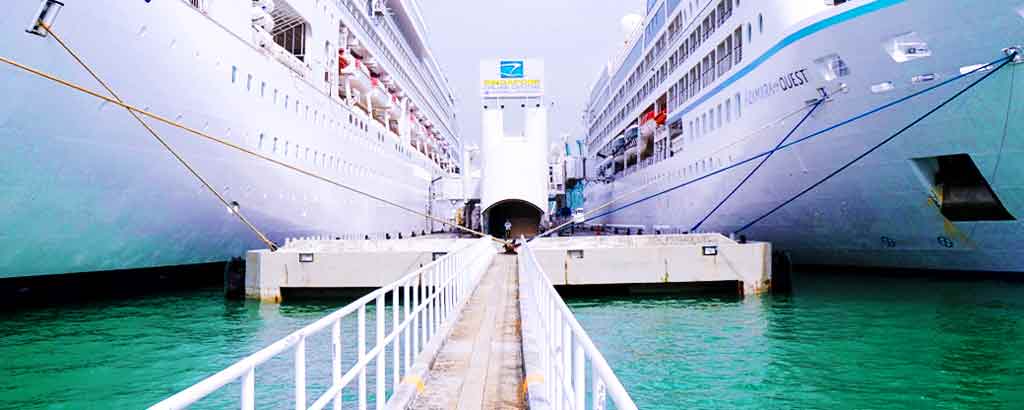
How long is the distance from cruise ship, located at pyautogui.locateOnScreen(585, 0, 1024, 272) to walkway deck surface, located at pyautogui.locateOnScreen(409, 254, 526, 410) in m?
9.51

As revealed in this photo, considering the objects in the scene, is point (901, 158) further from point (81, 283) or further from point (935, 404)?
point (81, 283)

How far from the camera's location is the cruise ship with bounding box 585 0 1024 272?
44.3 ft

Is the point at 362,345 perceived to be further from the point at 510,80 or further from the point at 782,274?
the point at 510,80

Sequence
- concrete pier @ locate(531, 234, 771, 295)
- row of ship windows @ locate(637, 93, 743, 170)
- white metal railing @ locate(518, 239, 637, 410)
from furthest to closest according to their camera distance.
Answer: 1. row of ship windows @ locate(637, 93, 743, 170)
2. concrete pier @ locate(531, 234, 771, 295)
3. white metal railing @ locate(518, 239, 637, 410)

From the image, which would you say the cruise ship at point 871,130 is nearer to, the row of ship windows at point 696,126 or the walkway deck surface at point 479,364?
the row of ship windows at point 696,126

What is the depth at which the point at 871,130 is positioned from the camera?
15.7 meters

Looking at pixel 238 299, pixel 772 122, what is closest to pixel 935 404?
pixel 772 122

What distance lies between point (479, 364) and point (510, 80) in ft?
107

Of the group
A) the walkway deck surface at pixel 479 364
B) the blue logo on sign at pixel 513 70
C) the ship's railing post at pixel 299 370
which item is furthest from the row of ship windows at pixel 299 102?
the ship's railing post at pixel 299 370

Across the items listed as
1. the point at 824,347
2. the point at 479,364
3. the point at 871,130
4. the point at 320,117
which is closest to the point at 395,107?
the point at 320,117

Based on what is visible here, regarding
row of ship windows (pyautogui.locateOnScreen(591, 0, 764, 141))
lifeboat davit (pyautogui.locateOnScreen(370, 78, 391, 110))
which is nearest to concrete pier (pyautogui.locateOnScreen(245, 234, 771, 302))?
row of ship windows (pyautogui.locateOnScreen(591, 0, 764, 141))

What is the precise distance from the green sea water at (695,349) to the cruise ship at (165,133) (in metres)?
1.66

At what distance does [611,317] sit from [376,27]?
24082 millimetres

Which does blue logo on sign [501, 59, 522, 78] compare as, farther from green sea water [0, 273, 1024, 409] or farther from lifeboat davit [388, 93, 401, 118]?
green sea water [0, 273, 1024, 409]
